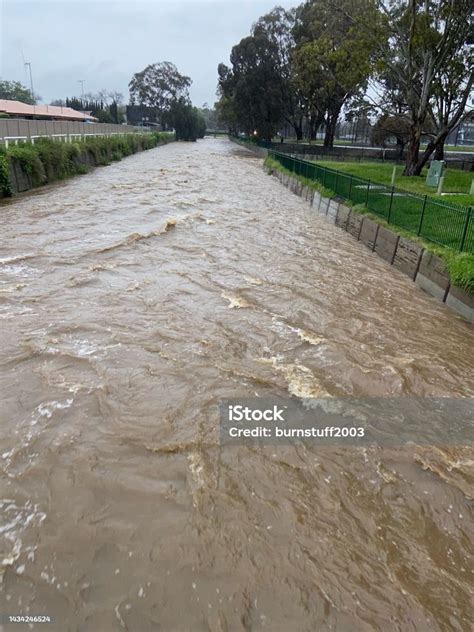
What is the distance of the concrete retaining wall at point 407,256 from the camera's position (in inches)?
344

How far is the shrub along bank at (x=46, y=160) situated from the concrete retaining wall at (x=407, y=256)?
12784 millimetres

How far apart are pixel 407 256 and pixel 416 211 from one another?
81.2 inches

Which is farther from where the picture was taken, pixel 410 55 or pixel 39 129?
pixel 39 129

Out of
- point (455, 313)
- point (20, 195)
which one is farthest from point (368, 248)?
point (20, 195)

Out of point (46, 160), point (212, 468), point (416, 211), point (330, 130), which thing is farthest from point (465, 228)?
point (330, 130)

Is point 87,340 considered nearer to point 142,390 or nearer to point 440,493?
point 142,390

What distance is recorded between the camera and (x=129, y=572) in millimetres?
3344

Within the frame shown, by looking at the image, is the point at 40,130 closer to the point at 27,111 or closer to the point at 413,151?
the point at 413,151

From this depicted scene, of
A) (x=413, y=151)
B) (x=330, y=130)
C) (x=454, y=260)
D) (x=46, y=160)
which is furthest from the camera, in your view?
(x=330, y=130)

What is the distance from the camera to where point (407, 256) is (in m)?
11.0

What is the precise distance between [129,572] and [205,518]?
0.74 metres

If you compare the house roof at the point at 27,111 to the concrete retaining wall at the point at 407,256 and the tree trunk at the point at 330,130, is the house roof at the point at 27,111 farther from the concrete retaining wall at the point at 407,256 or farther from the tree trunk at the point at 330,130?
the concrete retaining wall at the point at 407,256

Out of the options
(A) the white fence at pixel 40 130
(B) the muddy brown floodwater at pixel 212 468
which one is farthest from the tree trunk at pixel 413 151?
(A) the white fence at pixel 40 130

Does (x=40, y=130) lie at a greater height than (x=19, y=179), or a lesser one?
greater
